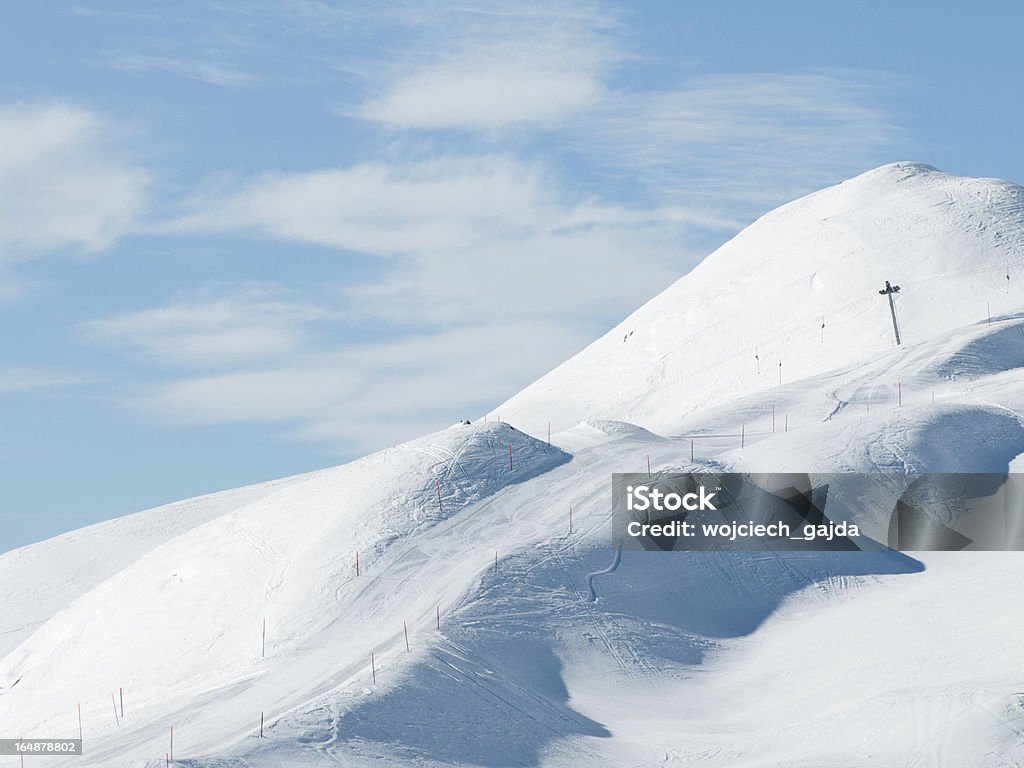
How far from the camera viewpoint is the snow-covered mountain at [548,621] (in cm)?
3188

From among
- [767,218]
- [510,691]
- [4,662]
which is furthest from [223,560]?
[767,218]

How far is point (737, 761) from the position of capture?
3116 cm

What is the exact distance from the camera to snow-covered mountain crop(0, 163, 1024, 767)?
3188cm

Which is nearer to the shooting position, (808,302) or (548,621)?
(548,621)

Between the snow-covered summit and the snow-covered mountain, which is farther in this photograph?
the snow-covered summit

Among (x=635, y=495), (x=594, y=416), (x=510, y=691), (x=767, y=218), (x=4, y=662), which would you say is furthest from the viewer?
(x=767, y=218)

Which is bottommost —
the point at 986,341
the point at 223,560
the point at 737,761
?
the point at 737,761

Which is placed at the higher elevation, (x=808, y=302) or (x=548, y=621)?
(x=808, y=302)

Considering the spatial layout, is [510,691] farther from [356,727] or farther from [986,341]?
[986,341]

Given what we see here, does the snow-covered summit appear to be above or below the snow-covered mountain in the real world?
above

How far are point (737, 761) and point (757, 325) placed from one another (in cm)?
5849

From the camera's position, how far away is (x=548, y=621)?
38.5 meters

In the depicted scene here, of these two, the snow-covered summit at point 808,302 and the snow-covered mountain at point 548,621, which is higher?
the snow-covered summit at point 808,302

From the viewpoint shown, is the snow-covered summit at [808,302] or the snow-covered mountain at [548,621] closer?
the snow-covered mountain at [548,621]
